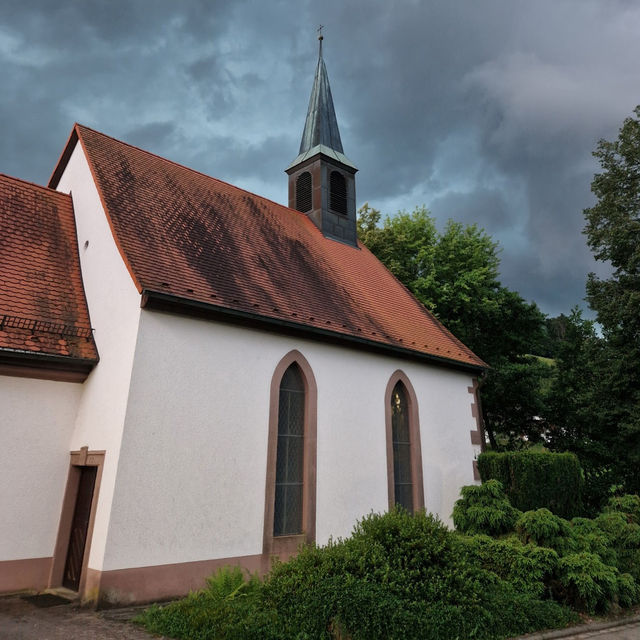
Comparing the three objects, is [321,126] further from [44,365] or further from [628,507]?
[628,507]

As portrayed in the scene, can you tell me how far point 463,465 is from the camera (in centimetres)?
1128

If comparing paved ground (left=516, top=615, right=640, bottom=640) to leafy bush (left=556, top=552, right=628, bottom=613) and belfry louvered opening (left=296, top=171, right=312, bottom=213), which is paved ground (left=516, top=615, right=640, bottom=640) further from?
belfry louvered opening (left=296, top=171, right=312, bottom=213)

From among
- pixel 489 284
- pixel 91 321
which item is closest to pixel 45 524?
pixel 91 321

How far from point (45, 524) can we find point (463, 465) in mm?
8533

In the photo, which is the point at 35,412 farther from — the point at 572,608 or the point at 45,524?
the point at 572,608

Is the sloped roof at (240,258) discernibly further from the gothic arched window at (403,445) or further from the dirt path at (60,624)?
the dirt path at (60,624)

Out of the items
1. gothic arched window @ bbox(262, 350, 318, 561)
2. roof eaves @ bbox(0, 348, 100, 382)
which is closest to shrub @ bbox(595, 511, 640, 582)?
gothic arched window @ bbox(262, 350, 318, 561)

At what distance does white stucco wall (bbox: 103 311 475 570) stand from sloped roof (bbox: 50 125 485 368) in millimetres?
578

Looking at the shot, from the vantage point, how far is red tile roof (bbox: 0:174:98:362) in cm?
723

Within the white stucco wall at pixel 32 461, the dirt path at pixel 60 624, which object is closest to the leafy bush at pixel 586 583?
the dirt path at pixel 60 624

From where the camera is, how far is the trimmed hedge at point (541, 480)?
9.79m

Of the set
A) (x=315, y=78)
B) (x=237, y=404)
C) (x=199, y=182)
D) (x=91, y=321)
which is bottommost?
(x=237, y=404)

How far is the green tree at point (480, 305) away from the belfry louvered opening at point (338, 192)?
11.2 ft

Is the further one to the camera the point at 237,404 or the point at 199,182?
the point at 199,182
